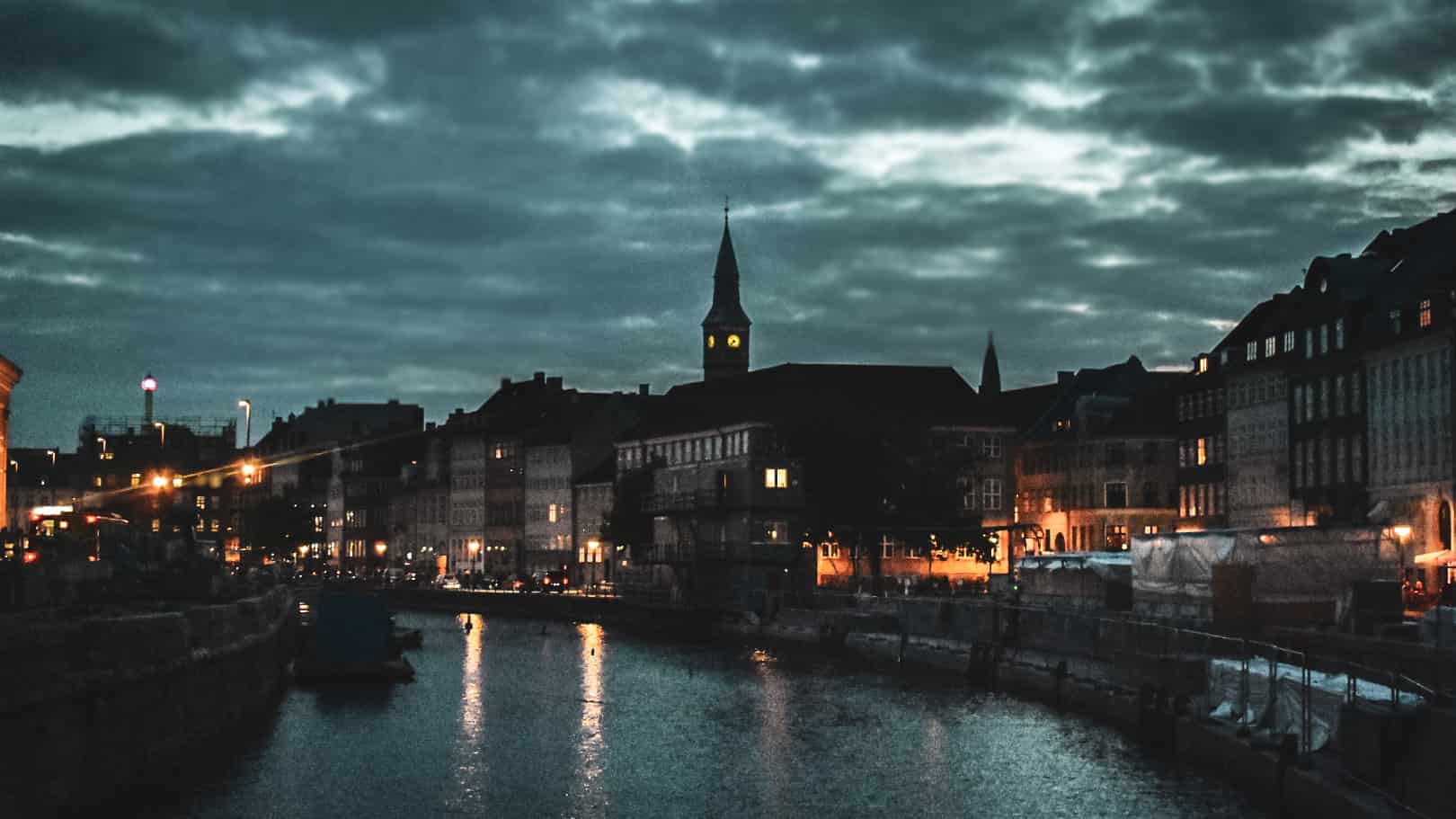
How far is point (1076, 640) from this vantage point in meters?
67.4

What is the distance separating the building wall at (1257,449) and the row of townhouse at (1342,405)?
0.09 metres

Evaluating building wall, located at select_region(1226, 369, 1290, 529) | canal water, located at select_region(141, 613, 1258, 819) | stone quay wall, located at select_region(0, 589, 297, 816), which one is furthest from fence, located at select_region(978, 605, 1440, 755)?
building wall, located at select_region(1226, 369, 1290, 529)

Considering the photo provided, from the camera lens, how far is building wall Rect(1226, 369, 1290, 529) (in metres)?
108

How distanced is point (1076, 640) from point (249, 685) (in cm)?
2488

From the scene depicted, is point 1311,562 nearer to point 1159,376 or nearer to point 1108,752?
point 1108,752

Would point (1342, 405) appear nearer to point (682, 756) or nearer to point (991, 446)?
point (991, 446)

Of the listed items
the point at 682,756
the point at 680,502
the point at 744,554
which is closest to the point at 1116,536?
the point at 744,554

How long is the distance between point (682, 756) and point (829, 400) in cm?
8372

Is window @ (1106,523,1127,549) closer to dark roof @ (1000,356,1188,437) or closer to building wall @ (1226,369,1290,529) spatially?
dark roof @ (1000,356,1188,437)

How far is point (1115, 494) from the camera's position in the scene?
133875 mm

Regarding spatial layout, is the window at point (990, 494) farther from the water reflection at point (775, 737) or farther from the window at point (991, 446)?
the water reflection at point (775, 737)

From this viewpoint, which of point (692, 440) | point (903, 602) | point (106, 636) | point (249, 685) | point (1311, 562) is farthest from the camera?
point (692, 440)

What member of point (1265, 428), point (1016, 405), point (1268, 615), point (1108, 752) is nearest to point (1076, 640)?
point (1268, 615)

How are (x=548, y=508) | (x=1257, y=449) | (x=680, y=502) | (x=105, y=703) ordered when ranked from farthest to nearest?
(x=548, y=508) → (x=680, y=502) → (x=1257, y=449) → (x=105, y=703)
